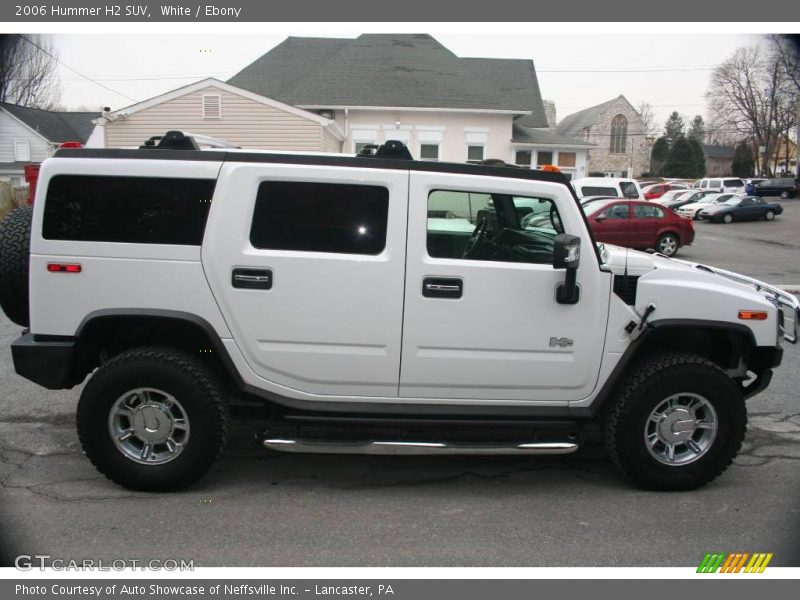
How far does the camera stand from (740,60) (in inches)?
295

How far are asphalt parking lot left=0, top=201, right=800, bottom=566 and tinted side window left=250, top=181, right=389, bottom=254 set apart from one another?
1536 mm

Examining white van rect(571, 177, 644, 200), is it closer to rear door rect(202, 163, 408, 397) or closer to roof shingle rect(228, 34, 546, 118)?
roof shingle rect(228, 34, 546, 118)

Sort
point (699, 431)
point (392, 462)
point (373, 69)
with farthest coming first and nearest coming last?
point (373, 69)
point (392, 462)
point (699, 431)

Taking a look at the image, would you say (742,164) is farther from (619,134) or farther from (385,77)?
(385,77)

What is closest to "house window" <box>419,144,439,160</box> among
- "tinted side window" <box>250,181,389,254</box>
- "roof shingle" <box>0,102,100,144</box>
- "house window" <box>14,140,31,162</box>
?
"roof shingle" <box>0,102,100,144</box>

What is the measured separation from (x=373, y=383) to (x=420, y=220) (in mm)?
1003

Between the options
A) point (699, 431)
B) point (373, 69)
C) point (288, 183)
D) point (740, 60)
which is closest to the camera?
point (288, 183)

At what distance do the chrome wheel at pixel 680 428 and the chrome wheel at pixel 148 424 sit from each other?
9.24 ft

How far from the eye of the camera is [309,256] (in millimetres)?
3707

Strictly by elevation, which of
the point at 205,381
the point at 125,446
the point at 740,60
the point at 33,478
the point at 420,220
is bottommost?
the point at 33,478

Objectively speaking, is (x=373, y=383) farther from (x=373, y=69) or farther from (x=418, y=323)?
(x=373, y=69)

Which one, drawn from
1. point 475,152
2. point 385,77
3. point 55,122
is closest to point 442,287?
point 475,152

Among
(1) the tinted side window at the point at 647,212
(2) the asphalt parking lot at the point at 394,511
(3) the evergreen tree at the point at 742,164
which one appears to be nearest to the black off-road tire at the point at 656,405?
(2) the asphalt parking lot at the point at 394,511

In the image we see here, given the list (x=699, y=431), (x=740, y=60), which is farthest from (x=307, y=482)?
(x=740, y=60)
